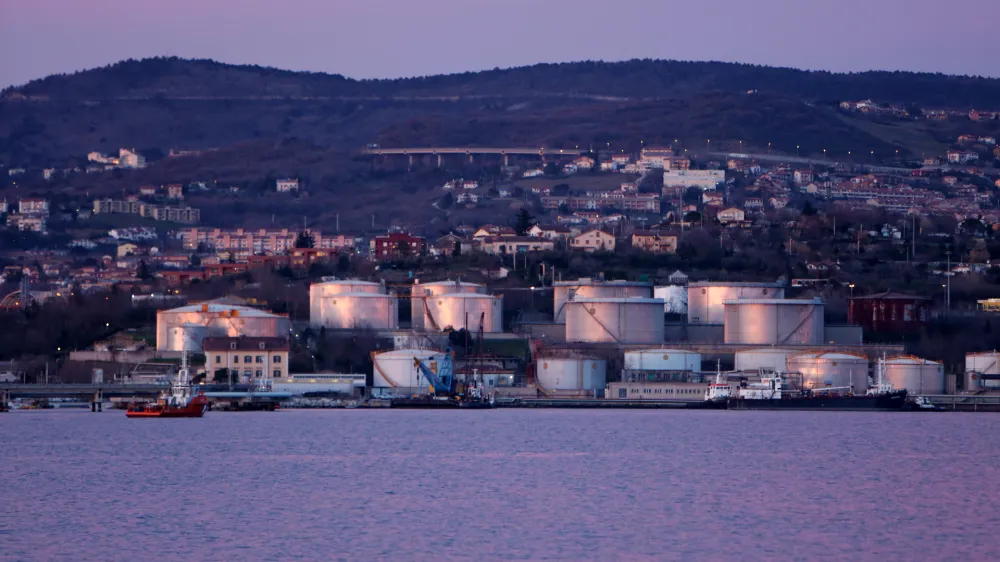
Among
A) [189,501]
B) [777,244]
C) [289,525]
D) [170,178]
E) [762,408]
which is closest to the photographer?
[289,525]

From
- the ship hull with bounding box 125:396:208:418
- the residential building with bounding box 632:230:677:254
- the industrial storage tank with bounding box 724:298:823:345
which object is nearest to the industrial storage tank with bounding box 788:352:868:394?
the industrial storage tank with bounding box 724:298:823:345

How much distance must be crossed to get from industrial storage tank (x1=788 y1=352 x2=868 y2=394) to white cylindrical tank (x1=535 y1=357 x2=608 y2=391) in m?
7.42

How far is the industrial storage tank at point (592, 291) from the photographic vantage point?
83188 mm

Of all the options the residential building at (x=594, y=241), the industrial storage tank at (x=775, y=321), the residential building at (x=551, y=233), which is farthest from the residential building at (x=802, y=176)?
the industrial storage tank at (x=775, y=321)

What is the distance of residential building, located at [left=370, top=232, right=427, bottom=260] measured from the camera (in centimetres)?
10825

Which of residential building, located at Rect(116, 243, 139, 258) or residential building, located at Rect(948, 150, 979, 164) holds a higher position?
residential building, located at Rect(948, 150, 979, 164)

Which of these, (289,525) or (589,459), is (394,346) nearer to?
(589,459)

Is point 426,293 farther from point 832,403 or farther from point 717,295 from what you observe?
point 832,403

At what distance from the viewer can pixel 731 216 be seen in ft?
392

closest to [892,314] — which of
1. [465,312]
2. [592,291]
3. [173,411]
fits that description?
[592,291]

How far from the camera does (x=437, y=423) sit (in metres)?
62.3

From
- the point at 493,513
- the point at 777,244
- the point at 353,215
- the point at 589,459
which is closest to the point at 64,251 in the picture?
the point at 353,215

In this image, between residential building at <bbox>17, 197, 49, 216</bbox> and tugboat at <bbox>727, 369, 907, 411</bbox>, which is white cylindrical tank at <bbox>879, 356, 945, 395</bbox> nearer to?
tugboat at <bbox>727, 369, 907, 411</bbox>

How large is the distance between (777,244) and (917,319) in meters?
21.1
